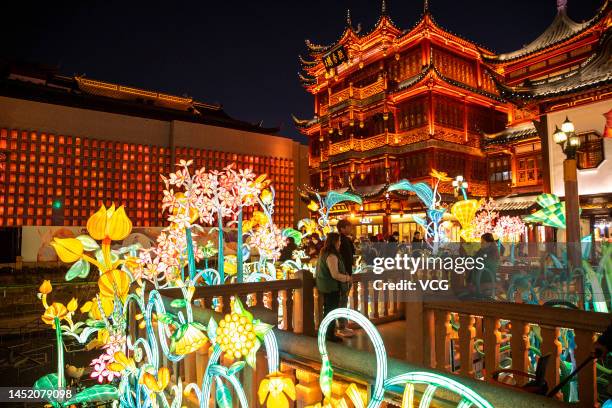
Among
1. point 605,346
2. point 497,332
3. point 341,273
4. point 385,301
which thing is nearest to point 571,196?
point 385,301

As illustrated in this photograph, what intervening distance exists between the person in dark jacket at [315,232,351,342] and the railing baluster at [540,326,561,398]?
2.35 meters

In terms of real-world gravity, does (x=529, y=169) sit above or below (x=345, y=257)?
above

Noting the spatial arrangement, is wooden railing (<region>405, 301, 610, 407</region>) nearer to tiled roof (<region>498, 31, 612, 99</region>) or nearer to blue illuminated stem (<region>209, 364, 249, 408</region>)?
blue illuminated stem (<region>209, 364, 249, 408</region>)

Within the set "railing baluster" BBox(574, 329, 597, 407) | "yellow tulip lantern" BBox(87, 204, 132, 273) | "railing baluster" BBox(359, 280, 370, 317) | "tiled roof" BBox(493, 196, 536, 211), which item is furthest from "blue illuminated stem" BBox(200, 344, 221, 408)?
"tiled roof" BBox(493, 196, 536, 211)

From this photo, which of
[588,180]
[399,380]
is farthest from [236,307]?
[588,180]

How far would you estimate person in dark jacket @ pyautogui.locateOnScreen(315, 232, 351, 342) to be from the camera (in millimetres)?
4984

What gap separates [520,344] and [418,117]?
82.2 ft

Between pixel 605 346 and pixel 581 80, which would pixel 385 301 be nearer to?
pixel 605 346

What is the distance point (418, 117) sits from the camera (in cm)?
2658

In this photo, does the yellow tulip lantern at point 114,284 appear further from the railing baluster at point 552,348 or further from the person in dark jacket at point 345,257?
the railing baluster at point 552,348

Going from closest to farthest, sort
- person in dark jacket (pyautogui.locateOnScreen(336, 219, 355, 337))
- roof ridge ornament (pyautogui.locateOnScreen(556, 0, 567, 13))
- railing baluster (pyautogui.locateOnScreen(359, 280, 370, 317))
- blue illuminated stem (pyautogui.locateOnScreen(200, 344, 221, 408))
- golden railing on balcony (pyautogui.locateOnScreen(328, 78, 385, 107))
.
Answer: blue illuminated stem (pyautogui.locateOnScreen(200, 344, 221, 408)) → person in dark jacket (pyautogui.locateOnScreen(336, 219, 355, 337)) → railing baluster (pyautogui.locateOnScreen(359, 280, 370, 317)) → roof ridge ornament (pyautogui.locateOnScreen(556, 0, 567, 13)) → golden railing on balcony (pyautogui.locateOnScreen(328, 78, 385, 107))

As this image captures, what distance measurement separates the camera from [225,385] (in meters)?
2.37

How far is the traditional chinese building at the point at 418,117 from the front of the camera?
70.8ft

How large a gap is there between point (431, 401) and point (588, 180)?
15181 mm
